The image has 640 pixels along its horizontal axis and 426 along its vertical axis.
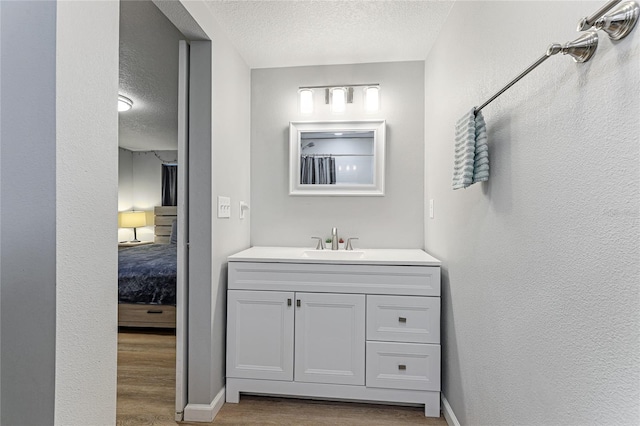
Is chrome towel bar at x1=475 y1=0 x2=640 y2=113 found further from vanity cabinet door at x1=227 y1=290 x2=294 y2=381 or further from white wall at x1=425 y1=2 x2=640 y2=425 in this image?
vanity cabinet door at x1=227 y1=290 x2=294 y2=381

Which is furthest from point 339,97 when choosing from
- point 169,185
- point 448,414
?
point 169,185

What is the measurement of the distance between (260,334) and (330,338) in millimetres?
426

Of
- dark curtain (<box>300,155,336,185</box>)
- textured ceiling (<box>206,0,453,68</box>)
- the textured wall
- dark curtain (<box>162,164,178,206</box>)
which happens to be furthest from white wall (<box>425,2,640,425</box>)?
dark curtain (<box>162,164,178,206</box>)

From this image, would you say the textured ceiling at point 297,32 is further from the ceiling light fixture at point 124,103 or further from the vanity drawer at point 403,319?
the vanity drawer at point 403,319

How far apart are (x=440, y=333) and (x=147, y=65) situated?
2931 millimetres

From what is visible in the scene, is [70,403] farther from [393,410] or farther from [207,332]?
[393,410]

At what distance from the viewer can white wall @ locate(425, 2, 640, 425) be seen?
2.15ft

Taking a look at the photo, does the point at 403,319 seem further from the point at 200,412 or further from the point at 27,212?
the point at 27,212

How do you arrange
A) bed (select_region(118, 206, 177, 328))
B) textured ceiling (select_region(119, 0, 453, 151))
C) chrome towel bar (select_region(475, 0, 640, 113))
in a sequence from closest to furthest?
chrome towel bar (select_region(475, 0, 640, 113))
textured ceiling (select_region(119, 0, 453, 151))
bed (select_region(118, 206, 177, 328))

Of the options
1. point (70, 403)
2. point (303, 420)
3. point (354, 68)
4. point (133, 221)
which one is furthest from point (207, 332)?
point (133, 221)

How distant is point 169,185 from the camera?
232 inches

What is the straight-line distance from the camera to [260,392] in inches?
75.2

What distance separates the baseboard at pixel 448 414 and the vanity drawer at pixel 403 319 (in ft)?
1.16

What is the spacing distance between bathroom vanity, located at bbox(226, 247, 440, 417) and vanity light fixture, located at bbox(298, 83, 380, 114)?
1.19 meters
